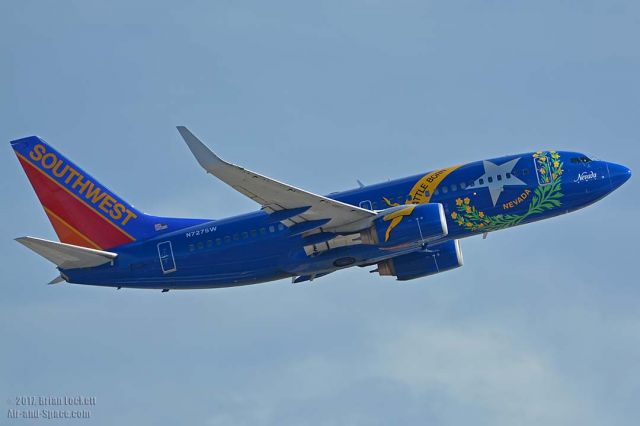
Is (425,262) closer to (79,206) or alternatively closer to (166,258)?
(166,258)

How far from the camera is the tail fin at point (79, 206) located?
65188 millimetres

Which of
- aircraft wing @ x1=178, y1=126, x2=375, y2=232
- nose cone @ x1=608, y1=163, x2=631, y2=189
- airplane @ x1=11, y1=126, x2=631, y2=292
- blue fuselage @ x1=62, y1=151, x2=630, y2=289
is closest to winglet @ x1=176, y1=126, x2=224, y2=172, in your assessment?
aircraft wing @ x1=178, y1=126, x2=375, y2=232

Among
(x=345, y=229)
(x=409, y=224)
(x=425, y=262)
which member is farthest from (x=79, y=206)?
(x=425, y=262)

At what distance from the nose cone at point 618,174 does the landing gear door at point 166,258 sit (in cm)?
2509

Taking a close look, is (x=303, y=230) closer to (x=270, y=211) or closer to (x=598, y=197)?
(x=270, y=211)

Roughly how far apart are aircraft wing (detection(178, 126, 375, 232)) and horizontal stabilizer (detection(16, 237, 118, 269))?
10.5m

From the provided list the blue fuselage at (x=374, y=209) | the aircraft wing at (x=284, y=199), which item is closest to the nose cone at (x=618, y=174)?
the blue fuselage at (x=374, y=209)

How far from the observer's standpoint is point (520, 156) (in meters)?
62.5

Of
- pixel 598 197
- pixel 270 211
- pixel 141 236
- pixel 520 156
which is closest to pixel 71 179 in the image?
pixel 141 236

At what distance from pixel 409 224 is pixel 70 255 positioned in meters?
18.9

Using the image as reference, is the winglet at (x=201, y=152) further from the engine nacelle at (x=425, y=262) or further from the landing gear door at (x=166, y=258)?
the engine nacelle at (x=425, y=262)

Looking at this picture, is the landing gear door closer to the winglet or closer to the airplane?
the airplane

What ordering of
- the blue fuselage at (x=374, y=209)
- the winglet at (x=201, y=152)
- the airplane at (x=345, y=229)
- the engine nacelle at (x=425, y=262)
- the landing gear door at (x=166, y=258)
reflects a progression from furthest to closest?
1. the engine nacelle at (x=425, y=262)
2. the landing gear door at (x=166, y=258)
3. the blue fuselage at (x=374, y=209)
4. the airplane at (x=345, y=229)
5. the winglet at (x=201, y=152)

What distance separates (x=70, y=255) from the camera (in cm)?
6172
